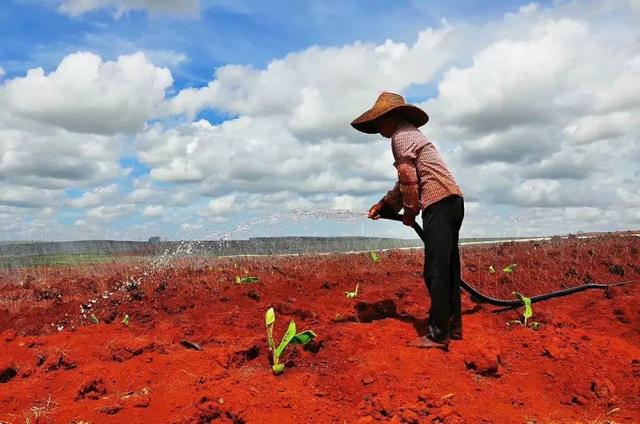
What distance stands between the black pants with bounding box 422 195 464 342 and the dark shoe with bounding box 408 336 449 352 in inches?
1.4

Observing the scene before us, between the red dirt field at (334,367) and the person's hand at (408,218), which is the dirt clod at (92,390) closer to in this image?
the red dirt field at (334,367)

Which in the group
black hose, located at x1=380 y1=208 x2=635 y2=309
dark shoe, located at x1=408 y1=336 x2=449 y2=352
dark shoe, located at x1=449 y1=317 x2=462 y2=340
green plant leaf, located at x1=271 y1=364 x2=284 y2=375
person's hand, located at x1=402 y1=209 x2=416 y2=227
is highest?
person's hand, located at x1=402 y1=209 x2=416 y2=227

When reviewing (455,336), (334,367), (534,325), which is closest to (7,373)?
(334,367)

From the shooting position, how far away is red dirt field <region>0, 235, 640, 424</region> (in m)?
4.09

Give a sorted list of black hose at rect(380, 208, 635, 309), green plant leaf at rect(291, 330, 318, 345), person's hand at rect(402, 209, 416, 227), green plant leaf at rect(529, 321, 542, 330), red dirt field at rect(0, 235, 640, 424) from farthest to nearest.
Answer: green plant leaf at rect(529, 321, 542, 330) → black hose at rect(380, 208, 635, 309) → person's hand at rect(402, 209, 416, 227) → green plant leaf at rect(291, 330, 318, 345) → red dirt field at rect(0, 235, 640, 424)

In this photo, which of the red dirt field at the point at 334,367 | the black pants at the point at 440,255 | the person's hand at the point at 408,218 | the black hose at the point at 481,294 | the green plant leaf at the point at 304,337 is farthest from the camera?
the black hose at the point at 481,294

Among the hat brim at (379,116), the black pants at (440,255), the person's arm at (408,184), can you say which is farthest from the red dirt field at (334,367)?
the hat brim at (379,116)

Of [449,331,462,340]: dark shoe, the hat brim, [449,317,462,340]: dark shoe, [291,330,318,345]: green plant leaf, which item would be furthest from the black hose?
[291,330,318,345]: green plant leaf

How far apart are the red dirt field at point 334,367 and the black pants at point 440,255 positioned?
27 cm

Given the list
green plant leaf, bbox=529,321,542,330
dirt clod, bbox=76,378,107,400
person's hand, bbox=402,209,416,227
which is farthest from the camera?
green plant leaf, bbox=529,321,542,330

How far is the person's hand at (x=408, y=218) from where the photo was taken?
5.44m

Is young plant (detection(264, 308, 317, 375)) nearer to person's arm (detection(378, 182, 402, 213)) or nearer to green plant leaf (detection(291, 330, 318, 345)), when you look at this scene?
green plant leaf (detection(291, 330, 318, 345))

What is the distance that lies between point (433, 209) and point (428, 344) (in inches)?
47.5

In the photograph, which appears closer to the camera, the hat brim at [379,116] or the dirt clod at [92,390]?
the dirt clod at [92,390]
